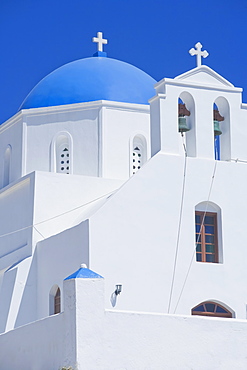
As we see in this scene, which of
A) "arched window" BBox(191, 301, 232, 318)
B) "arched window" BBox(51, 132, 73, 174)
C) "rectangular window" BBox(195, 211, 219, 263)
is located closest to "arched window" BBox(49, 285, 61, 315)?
"arched window" BBox(191, 301, 232, 318)

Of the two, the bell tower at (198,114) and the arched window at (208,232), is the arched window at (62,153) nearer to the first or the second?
the bell tower at (198,114)

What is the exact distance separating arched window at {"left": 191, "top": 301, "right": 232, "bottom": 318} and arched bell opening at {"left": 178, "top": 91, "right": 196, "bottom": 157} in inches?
125

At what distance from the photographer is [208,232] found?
1792 cm

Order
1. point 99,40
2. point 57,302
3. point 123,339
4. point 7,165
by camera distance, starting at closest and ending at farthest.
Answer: point 123,339, point 57,302, point 7,165, point 99,40

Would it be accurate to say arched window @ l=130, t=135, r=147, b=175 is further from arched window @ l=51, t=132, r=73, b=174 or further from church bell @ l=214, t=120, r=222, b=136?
church bell @ l=214, t=120, r=222, b=136

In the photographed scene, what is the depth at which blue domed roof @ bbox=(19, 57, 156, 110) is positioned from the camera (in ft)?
71.9

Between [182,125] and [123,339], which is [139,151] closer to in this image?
[182,125]

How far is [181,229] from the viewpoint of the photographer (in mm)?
17422

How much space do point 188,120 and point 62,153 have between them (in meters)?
4.29

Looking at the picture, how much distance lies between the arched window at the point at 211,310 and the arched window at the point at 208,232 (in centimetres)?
92

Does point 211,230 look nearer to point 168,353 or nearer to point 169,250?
point 169,250

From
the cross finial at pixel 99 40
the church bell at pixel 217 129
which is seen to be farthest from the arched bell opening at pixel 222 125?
the cross finial at pixel 99 40

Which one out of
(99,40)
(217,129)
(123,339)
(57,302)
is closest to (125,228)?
(57,302)

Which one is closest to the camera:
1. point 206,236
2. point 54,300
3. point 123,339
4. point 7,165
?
point 123,339
